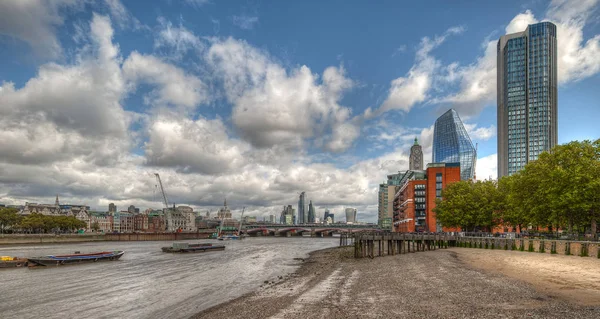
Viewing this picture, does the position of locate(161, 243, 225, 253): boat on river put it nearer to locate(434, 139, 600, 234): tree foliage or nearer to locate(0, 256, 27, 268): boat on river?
locate(0, 256, 27, 268): boat on river

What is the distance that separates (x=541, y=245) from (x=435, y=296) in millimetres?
44236

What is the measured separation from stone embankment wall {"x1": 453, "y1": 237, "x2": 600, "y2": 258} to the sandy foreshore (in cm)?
1315

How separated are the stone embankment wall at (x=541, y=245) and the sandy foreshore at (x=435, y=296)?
13146mm

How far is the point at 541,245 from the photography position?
196ft

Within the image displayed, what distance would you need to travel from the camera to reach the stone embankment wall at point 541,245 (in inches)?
1966

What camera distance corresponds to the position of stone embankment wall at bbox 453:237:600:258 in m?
49.9

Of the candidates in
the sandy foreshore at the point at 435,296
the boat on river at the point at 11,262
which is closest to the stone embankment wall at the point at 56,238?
the boat on river at the point at 11,262

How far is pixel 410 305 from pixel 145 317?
17359 mm

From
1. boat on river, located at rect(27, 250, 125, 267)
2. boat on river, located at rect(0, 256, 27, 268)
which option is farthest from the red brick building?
boat on river, located at rect(0, 256, 27, 268)

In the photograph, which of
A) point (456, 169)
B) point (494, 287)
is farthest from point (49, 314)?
point (456, 169)

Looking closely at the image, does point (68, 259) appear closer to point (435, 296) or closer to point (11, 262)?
point (11, 262)

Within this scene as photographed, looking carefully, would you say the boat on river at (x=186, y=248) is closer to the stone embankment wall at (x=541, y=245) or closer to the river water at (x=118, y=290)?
the river water at (x=118, y=290)

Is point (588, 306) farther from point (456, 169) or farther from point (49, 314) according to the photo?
point (456, 169)

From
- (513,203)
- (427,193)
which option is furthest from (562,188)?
(427,193)
